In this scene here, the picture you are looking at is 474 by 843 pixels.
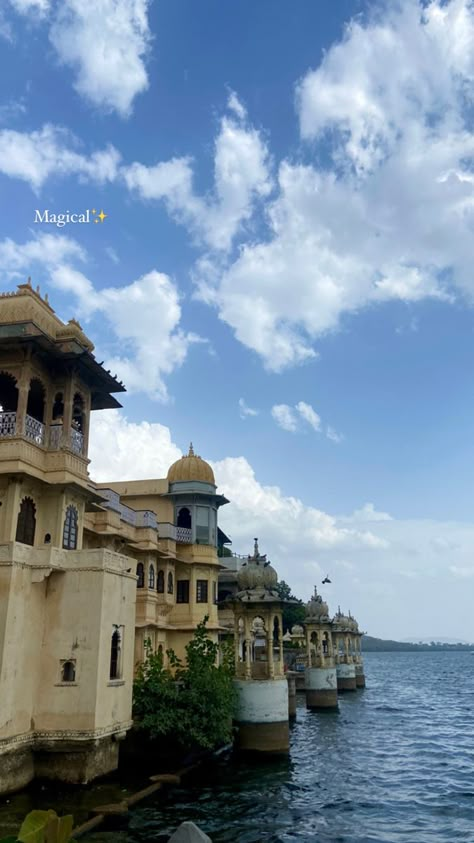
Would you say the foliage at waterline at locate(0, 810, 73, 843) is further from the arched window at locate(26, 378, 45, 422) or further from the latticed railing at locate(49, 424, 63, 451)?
the arched window at locate(26, 378, 45, 422)

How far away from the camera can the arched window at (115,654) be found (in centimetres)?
2127

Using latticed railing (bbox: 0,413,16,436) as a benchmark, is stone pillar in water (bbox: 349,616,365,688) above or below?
below

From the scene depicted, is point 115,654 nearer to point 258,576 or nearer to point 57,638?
point 57,638

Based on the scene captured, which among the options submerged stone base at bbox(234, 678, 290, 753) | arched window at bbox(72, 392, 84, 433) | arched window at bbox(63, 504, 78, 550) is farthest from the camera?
submerged stone base at bbox(234, 678, 290, 753)

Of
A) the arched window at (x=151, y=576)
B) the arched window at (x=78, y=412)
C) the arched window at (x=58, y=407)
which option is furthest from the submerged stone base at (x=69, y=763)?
the arched window at (x=151, y=576)

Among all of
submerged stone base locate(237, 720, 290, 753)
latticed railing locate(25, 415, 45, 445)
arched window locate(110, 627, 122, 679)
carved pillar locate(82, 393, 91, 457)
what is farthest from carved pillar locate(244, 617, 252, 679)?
latticed railing locate(25, 415, 45, 445)

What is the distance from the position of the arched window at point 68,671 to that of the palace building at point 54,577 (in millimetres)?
29

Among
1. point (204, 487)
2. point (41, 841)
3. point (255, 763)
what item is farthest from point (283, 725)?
point (41, 841)

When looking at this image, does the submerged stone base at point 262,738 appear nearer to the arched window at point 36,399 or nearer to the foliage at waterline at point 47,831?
the arched window at point 36,399

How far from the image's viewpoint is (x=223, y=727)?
24438 mm

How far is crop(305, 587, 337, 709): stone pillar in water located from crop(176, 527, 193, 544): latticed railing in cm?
1642

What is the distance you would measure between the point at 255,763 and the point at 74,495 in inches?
534

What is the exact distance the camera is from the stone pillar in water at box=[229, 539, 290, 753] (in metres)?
27.8

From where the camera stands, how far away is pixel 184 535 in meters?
38.2
